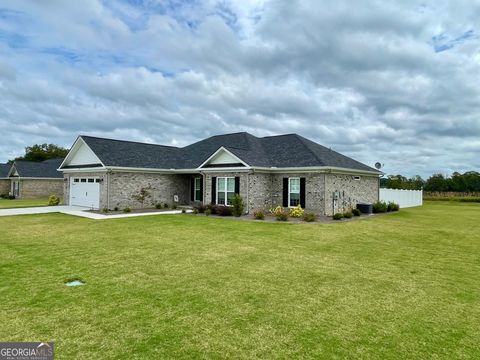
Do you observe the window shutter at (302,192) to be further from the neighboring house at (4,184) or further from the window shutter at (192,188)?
the neighboring house at (4,184)

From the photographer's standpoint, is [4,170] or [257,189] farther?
[4,170]

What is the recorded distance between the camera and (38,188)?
39.5 meters

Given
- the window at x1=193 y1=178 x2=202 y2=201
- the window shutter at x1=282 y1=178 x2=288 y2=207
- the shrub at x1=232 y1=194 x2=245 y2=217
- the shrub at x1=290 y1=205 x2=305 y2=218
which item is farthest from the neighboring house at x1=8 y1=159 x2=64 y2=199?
the shrub at x1=290 y1=205 x2=305 y2=218

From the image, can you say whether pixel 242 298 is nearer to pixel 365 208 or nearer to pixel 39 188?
pixel 365 208

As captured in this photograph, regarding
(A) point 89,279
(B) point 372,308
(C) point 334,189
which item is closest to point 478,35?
(C) point 334,189

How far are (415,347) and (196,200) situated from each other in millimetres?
22706

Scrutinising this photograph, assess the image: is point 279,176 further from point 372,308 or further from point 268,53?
point 372,308

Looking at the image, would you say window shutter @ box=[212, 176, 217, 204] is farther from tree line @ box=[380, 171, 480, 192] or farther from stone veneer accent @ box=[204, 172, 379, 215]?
tree line @ box=[380, 171, 480, 192]

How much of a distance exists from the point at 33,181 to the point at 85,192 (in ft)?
65.2

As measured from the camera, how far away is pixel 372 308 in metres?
5.49

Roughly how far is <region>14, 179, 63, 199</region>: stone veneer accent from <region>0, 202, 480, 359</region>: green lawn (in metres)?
33.1

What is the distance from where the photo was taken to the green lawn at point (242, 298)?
4.19 meters

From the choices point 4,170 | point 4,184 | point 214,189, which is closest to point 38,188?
point 4,184

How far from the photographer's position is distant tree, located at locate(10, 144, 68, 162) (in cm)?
6638
